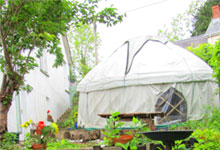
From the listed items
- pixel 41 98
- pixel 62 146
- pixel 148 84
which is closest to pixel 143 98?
pixel 148 84

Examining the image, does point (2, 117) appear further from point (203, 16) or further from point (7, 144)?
point (203, 16)

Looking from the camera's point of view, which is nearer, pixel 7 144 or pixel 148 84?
pixel 7 144

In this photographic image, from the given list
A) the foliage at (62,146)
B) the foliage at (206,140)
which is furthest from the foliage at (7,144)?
the foliage at (206,140)

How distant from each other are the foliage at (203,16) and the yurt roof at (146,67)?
60.9 ft

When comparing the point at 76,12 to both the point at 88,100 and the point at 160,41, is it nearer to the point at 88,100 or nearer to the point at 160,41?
the point at 88,100

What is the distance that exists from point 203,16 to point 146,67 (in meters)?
20.5

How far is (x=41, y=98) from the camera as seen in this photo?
10086mm

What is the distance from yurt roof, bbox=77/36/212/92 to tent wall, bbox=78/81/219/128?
0.21 metres

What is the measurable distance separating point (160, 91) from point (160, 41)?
8.31 ft

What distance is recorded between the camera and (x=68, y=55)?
59.0 feet

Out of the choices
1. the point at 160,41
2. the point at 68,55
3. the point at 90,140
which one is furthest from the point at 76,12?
the point at 68,55

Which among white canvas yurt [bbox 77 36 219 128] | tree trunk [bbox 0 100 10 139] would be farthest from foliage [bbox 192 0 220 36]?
tree trunk [bbox 0 100 10 139]

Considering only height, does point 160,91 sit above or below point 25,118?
above

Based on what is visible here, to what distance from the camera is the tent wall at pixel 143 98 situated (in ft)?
29.5
